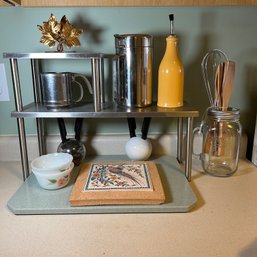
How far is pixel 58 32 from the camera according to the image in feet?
2.51

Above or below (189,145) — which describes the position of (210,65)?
above

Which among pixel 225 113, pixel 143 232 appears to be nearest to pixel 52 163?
pixel 143 232

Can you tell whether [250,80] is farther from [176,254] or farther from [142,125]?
[176,254]

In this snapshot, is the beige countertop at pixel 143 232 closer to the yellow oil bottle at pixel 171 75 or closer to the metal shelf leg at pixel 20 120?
the metal shelf leg at pixel 20 120

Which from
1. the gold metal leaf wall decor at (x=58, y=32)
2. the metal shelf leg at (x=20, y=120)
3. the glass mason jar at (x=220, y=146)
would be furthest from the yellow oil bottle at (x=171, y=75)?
the metal shelf leg at (x=20, y=120)

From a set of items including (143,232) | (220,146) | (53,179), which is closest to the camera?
(143,232)

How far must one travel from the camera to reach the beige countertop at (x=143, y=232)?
20.3 inches

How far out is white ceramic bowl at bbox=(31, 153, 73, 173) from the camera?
690 mm

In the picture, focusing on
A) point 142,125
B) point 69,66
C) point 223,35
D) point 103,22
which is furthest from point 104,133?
point 223,35

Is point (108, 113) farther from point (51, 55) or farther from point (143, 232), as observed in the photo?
point (143, 232)

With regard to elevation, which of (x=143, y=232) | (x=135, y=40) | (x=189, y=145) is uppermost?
(x=135, y=40)

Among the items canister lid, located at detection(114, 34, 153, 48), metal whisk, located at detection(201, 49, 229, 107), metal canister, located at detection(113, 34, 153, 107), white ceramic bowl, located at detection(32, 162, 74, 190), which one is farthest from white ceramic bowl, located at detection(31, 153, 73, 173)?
metal whisk, located at detection(201, 49, 229, 107)

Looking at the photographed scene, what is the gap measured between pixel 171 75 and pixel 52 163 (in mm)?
419

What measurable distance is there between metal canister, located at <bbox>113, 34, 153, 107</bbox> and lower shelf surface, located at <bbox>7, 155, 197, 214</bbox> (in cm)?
25
